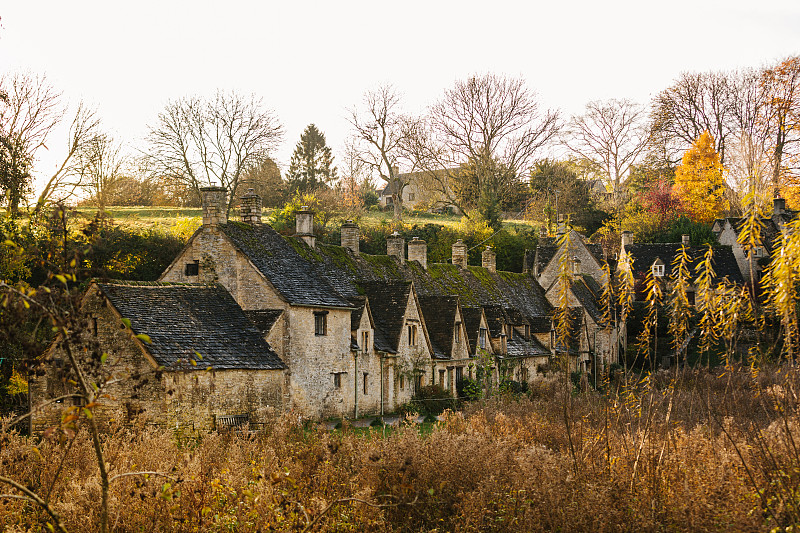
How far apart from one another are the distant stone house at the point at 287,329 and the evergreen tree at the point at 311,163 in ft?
148

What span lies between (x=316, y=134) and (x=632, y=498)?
278 ft

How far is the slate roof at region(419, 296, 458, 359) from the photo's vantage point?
38.6 m

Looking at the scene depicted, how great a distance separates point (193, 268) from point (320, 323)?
18.6 ft

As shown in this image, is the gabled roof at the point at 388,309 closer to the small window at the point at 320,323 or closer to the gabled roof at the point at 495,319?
the small window at the point at 320,323

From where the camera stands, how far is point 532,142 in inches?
2876

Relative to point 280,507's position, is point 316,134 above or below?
above

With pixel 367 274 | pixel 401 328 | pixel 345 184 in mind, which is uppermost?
pixel 345 184

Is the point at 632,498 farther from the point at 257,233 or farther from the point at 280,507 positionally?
the point at 257,233

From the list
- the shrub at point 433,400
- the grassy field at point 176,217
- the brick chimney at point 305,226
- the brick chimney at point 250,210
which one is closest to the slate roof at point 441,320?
the shrub at point 433,400

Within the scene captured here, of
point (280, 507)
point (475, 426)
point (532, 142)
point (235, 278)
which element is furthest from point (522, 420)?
point (532, 142)

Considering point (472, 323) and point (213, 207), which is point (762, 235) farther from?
point (213, 207)

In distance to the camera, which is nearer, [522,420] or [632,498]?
[632,498]

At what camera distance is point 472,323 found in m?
41.2

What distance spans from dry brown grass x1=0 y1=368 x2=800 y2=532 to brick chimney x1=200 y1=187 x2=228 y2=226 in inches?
635
